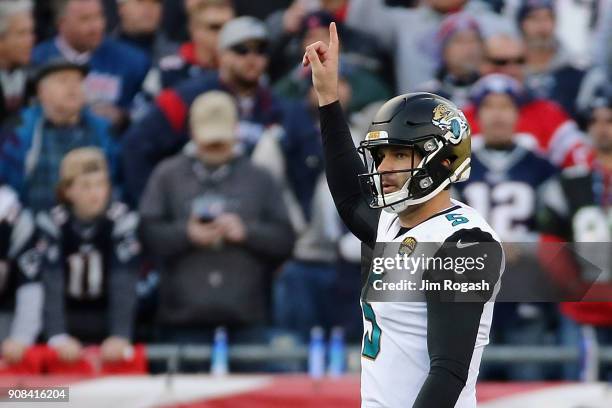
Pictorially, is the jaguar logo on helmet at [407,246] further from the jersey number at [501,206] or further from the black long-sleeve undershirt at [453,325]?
the jersey number at [501,206]

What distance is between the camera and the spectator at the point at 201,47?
9.02 meters

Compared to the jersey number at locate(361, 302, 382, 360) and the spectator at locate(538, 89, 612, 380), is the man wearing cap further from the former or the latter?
the jersey number at locate(361, 302, 382, 360)

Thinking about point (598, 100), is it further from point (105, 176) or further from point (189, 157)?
point (105, 176)

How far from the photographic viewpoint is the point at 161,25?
30.6 feet

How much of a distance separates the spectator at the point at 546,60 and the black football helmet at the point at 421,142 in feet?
15.6

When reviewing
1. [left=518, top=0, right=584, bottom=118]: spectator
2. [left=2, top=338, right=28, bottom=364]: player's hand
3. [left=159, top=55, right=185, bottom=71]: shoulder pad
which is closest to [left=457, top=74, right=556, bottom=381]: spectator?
[left=518, top=0, right=584, bottom=118]: spectator

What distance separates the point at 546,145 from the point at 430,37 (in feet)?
3.79

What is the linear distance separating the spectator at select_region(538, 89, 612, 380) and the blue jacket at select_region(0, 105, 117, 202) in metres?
3.00

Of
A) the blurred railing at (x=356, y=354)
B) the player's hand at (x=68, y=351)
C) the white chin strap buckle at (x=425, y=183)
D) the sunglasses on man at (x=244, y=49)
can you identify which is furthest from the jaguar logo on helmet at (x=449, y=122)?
the sunglasses on man at (x=244, y=49)

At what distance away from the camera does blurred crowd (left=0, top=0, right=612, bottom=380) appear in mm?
8188

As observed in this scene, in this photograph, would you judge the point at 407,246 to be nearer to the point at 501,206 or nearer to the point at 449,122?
the point at 449,122

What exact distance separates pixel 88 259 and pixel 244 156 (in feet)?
4.11

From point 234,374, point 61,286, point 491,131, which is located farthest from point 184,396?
point 491,131

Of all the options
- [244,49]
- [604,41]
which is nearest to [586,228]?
[604,41]
